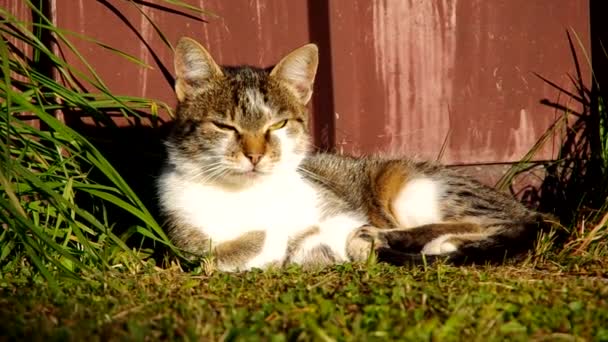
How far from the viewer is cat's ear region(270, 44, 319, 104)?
330 centimetres

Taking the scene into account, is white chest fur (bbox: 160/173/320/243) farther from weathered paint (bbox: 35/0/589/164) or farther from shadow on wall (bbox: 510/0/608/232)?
shadow on wall (bbox: 510/0/608/232)

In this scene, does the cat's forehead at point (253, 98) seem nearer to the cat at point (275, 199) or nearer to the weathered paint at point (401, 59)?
the cat at point (275, 199)

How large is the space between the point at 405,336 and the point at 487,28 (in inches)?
112

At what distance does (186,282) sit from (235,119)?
907 millimetres

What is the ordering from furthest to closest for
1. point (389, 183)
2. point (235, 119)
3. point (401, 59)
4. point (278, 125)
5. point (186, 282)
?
point (401, 59) < point (389, 183) < point (278, 125) < point (235, 119) < point (186, 282)

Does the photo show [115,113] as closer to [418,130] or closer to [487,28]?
[418,130]

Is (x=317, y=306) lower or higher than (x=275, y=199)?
lower

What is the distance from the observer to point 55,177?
311 cm

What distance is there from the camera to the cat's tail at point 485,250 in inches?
116

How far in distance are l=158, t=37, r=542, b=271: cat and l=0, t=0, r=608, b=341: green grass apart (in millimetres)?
209

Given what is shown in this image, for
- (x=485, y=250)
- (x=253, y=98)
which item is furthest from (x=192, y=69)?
(x=485, y=250)

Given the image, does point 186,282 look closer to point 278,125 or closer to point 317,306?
point 317,306

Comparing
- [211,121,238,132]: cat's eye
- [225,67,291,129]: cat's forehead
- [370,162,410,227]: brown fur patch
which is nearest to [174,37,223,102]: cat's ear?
[225,67,291,129]: cat's forehead

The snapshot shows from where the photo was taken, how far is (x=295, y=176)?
11.0 ft
